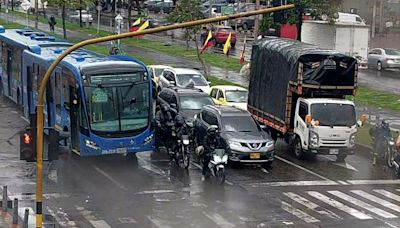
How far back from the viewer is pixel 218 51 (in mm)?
60125

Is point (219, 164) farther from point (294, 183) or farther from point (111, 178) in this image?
point (111, 178)

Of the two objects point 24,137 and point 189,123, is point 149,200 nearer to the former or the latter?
point 24,137

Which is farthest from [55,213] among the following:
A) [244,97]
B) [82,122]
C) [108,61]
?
[244,97]

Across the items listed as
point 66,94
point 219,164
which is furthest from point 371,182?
point 66,94

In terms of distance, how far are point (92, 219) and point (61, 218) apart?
696 millimetres

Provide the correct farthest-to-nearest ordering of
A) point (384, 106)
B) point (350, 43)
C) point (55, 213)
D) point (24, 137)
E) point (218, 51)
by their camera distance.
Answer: point (218, 51) < point (350, 43) < point (384, 106) < point (55, 213) < point (24, 137)

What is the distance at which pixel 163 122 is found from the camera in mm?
25562

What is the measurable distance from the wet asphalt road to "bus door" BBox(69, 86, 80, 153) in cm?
73

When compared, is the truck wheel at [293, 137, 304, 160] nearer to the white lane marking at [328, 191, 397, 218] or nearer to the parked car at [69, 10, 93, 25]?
the white lane marking at [328, 191, 397, 218]

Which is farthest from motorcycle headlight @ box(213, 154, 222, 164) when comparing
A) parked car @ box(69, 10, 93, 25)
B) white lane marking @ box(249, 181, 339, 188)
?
parked car @ box(69, 10, 93, 25)

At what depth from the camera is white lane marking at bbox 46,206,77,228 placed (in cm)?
1806

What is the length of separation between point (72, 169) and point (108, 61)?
3.35 meters

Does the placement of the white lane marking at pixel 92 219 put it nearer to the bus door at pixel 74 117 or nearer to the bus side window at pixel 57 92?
the bus door at pixel 74 117

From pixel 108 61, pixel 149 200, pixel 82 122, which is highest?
pixel 108 61
